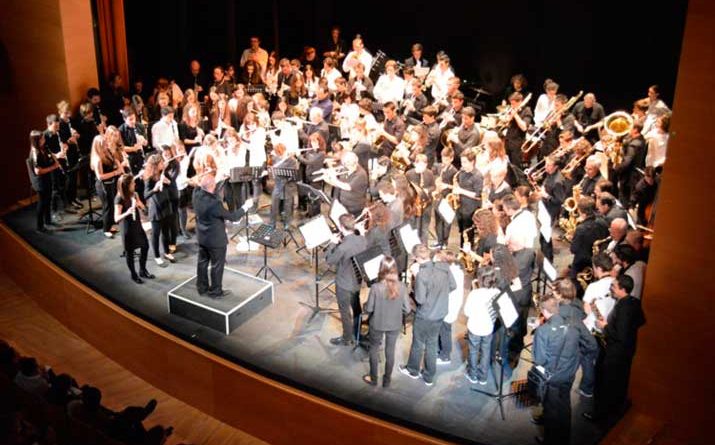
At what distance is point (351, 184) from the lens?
8891 mm

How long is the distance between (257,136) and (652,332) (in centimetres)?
550

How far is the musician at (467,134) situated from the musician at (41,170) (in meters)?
→ 5.35

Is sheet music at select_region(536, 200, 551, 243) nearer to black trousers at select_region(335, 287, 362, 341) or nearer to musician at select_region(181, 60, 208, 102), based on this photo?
black trousers at select_region(335, 287, 362, 341)

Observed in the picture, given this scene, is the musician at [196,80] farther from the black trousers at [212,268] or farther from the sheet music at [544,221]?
the sheet music at [544,221]

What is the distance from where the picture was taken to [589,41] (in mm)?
12719

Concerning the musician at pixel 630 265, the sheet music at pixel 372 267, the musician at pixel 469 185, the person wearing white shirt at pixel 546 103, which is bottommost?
the sheet music at pixel 372 267

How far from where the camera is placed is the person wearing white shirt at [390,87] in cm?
1248

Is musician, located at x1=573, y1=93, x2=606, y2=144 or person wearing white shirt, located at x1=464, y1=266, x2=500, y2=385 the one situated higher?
musician, located at x1=573, y1=93, x2=606, y2=144

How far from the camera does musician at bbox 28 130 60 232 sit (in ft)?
31.9

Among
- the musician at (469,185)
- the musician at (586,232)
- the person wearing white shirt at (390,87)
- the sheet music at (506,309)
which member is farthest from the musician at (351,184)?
the person wearing white shirt at (390,87)

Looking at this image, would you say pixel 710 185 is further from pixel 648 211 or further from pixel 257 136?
pixel 257 136

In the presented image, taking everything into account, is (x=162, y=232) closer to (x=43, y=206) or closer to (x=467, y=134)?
(x=43, y=206)

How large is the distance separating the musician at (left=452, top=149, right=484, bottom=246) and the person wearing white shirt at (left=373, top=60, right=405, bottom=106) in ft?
12.6

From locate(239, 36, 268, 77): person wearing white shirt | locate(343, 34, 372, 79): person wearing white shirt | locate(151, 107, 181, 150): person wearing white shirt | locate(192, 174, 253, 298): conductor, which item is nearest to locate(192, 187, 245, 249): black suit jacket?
locate(192, 174, 253, 298): conductor
